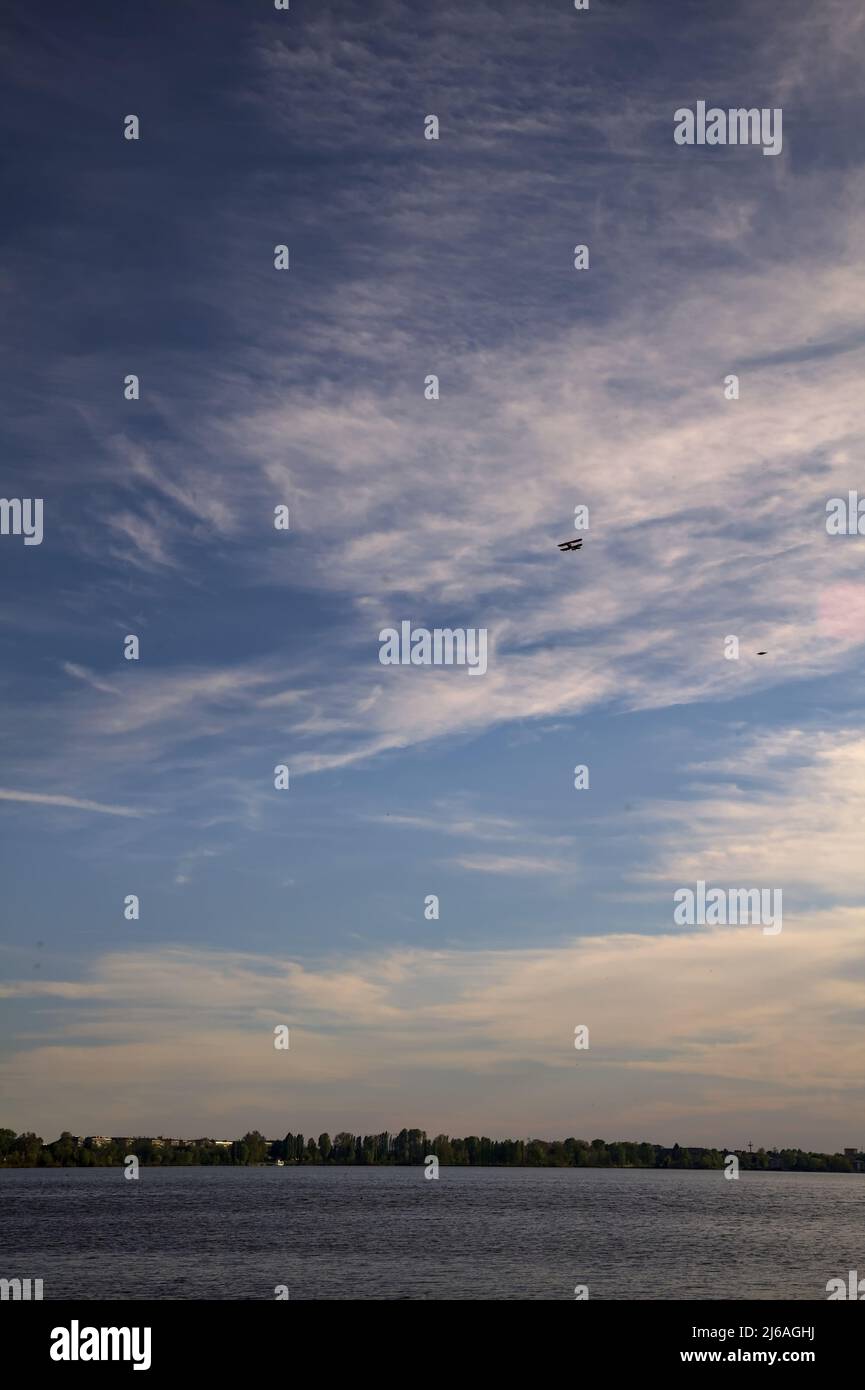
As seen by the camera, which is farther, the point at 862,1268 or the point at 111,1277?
the point at 862,1268
